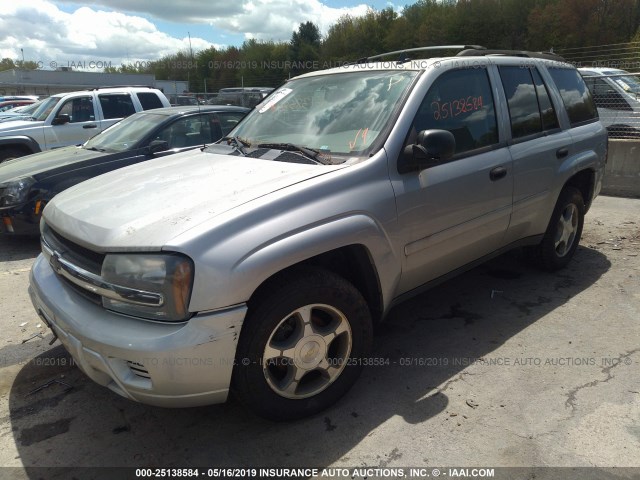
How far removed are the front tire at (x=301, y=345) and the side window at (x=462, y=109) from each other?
116cm

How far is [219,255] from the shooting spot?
Result: 2.17m

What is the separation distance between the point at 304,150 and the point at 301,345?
1.20 meters

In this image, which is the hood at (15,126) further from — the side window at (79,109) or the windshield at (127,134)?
the windshield at (127,134)

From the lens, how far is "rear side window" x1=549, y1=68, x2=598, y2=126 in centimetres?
441

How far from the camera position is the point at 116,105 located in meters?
9.59

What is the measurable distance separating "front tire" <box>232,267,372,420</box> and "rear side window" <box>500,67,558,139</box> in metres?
2.06

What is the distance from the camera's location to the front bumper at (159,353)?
6.97ft

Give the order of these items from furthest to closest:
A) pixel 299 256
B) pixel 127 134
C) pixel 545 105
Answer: pixel 127 134
pixel 545 105
pixel 299 256

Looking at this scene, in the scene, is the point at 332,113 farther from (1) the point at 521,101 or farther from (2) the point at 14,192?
(2) the point at 14,192

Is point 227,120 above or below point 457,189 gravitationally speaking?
above

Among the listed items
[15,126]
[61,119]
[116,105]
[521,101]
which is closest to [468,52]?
[521,101]

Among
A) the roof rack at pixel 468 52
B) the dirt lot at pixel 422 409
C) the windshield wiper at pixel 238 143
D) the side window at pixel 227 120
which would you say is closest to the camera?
the dirt lot at pixel 422 409

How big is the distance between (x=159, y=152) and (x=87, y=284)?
4.24 metres

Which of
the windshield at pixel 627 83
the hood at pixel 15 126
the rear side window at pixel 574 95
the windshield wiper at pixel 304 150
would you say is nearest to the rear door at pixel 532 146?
the rear side window at pixel 574 95
